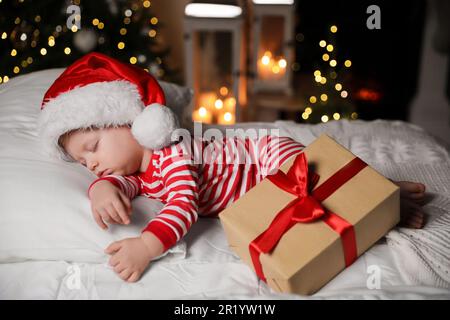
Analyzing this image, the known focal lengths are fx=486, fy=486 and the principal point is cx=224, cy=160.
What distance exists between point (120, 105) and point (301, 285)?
1.88 ft

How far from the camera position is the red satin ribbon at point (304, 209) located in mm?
955

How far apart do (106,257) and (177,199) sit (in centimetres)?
20

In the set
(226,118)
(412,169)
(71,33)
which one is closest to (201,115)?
(226,118)

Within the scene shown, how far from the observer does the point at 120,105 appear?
3.72 feet

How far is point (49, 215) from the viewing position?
40.8 inches

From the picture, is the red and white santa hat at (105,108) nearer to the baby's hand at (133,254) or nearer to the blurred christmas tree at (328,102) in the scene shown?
the baby's hand at (133,254)

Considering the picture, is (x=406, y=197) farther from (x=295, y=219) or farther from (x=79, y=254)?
(x=79, y=254)

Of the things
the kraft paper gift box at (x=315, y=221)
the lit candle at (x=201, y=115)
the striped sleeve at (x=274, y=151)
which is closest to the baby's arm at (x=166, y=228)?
the kraft paper gift box at (x=315, y=221)

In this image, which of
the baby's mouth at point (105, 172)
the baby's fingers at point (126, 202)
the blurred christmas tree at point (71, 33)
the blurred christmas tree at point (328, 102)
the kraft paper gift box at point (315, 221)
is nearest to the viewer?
the kraft paper gift box at point (315, 221)

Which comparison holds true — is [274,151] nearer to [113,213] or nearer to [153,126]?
[153,126]

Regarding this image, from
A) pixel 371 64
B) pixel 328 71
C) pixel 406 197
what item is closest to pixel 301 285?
pixel 406 197

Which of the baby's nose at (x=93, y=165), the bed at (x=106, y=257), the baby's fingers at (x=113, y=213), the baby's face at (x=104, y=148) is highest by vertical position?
the baby's face at (x=104, y=148)

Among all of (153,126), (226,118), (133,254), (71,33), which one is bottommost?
(226,118)

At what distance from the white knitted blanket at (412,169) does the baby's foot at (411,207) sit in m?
0.02
